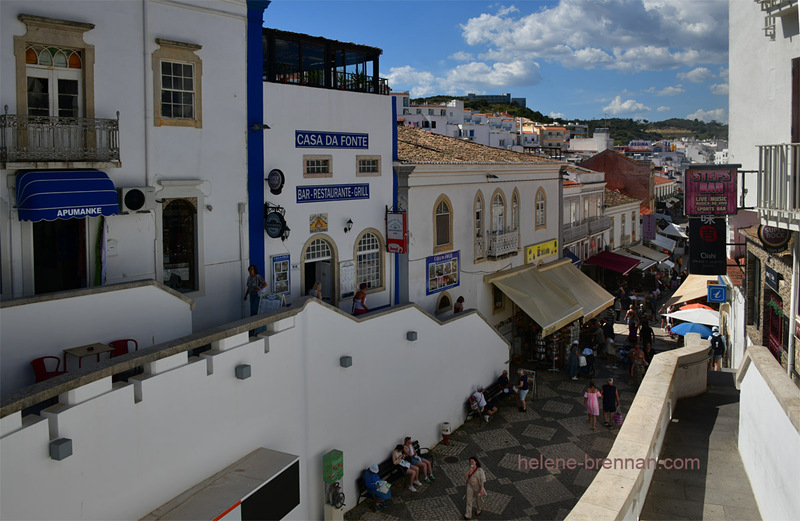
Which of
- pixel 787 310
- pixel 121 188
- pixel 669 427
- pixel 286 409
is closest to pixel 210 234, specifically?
pixel 121 188

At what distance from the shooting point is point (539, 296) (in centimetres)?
2441

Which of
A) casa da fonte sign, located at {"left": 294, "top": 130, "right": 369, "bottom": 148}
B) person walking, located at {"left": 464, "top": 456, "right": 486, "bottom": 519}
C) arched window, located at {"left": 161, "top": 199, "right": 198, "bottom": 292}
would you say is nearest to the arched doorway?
casa da fonte sign, located at {"left": 294, "top": 130, "right": 369, "bottom": 148}

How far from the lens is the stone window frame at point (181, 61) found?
12.6 m

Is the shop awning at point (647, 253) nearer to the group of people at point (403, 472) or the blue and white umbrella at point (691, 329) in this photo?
the blue and white umbrella at point (691, 329)

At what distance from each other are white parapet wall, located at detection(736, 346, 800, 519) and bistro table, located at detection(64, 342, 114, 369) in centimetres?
954

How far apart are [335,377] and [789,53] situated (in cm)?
1085

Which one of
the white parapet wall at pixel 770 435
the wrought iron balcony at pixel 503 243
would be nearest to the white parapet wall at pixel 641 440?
the white parapet wall at pixel 770 435

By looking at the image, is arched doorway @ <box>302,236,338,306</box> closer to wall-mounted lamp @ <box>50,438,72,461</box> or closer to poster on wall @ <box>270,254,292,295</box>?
poster on wall @ <box>270,254,292,295</box>

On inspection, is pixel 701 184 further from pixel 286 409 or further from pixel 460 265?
pixel 286 409

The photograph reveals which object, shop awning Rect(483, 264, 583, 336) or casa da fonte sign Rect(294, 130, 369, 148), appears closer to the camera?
casa da fonte sign Rect(294, 130, 369, 148)

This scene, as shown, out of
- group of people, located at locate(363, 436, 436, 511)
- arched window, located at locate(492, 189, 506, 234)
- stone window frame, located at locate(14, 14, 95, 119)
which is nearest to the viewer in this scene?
stone window frame, located at locate(14, 14, 95, 119)

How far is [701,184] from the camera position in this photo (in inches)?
577

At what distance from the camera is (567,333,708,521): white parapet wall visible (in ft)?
24.1

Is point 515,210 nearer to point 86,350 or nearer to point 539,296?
point 539,296
